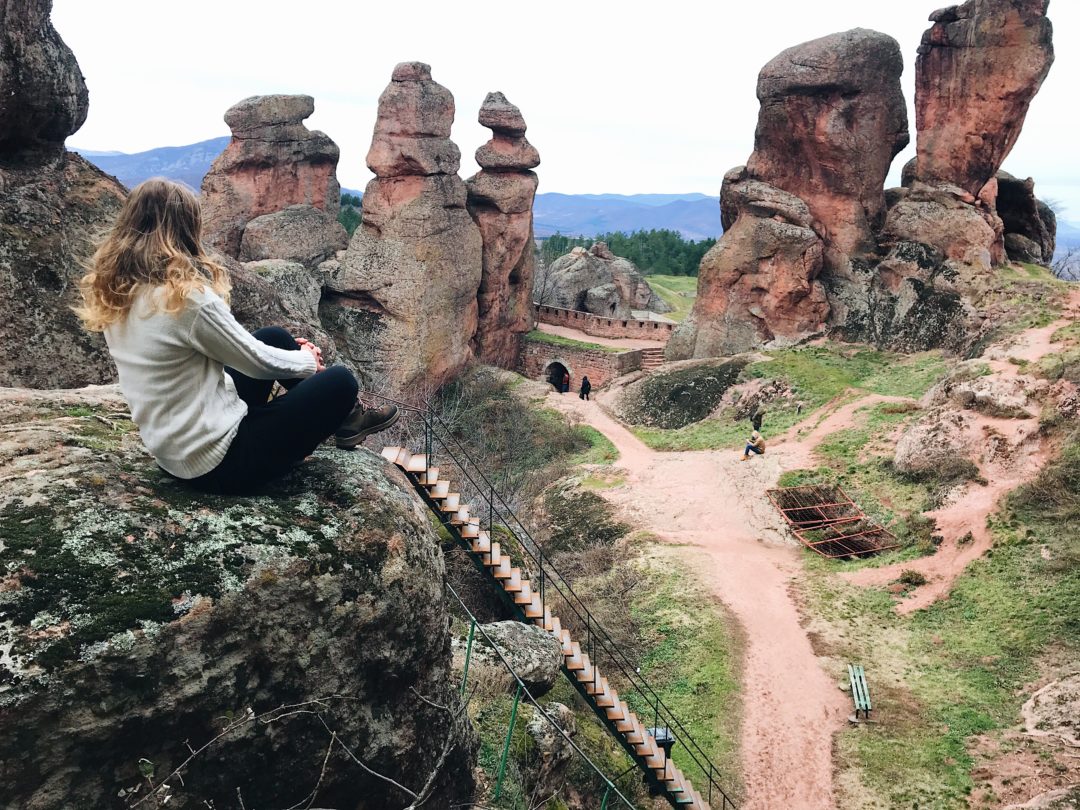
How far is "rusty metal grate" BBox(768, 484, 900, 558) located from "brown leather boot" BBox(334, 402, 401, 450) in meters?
14.2

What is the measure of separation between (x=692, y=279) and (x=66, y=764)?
69024mm

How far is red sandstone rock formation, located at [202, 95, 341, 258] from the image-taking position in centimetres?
3256

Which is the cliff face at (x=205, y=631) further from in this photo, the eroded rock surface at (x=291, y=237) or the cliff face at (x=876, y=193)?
the eroded rock surface at (x=291, y=237)

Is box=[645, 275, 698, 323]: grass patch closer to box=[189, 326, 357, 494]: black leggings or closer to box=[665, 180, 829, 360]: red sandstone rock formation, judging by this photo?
box=[665, 180, 829, 360]: red sandstone rock formation

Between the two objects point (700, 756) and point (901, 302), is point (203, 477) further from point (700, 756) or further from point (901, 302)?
point (901, 302)

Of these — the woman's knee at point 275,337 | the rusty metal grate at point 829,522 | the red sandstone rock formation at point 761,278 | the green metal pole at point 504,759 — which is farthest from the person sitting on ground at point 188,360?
the red sandstone rock formation at point 761,278

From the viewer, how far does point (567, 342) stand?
3691cm

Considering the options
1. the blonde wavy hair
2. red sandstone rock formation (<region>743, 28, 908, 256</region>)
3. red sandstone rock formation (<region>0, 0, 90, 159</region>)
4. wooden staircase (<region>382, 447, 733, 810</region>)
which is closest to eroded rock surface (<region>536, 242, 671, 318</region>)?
red sandstone rock formation (<region>743, 28, 908, 256</region>)

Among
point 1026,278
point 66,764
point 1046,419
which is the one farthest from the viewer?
point 1026,278

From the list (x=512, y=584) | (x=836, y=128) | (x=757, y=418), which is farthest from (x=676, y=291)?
(x=512, y=584)

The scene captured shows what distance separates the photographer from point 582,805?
28.5ft

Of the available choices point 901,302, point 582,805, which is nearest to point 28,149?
point 582,805

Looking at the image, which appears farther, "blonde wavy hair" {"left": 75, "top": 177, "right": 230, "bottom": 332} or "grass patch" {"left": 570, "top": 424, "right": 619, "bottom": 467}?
"grass patch" {"left": 570, "top": 424, "right": 619, "bottom": 467}

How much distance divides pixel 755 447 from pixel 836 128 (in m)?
12.9
